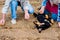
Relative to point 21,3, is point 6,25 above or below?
below

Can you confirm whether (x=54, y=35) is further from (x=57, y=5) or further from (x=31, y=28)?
(x=57, y=5)

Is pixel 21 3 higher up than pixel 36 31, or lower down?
higher up

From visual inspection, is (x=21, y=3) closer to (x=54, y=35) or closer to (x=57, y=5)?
(x=57, y=5)

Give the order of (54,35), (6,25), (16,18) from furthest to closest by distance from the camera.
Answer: (16,18), (6,25), (54,35)

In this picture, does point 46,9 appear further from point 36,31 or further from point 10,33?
point 10,33

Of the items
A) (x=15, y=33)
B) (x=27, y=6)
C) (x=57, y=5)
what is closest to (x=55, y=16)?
(x=57, y=5)

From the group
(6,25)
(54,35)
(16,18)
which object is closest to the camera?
(54,35)

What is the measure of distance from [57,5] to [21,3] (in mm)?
437

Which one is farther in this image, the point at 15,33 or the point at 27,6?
the point at 27,6

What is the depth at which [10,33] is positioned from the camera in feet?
7.99

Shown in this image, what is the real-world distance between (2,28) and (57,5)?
0.72 meters

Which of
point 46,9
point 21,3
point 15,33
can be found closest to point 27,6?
point 21,3

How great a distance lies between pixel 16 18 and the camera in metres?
2.79

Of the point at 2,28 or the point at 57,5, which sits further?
the point at 57,5
